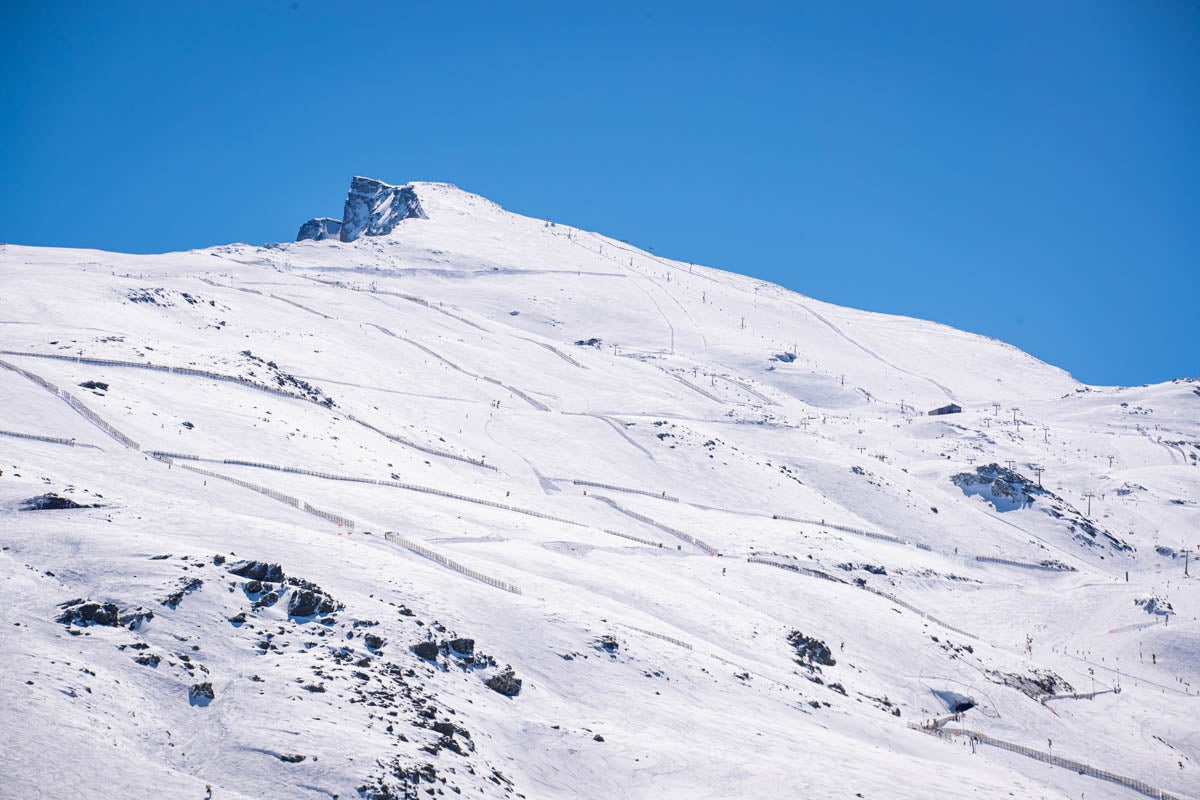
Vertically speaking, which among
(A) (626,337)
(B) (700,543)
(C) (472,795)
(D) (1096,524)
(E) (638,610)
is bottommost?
(C) (472,795)

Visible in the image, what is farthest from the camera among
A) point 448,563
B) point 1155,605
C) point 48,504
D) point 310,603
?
point 1155,605

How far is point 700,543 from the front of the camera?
60.7m

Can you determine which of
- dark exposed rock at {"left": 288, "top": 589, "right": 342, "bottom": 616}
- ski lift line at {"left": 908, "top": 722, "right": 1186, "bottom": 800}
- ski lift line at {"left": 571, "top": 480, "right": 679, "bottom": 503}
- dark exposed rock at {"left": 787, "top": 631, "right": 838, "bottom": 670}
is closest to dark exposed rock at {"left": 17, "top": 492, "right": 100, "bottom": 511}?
dark exposed rock at {"left": 288, "top": 589, "right": 342, "bottom": 616}

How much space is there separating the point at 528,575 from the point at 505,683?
37.5 feet

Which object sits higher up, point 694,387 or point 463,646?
point 694,387

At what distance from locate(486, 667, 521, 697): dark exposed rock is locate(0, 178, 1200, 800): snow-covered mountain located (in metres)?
0.18

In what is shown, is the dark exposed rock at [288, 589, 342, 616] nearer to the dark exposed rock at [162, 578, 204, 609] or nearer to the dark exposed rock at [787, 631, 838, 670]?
the dark exposed rock at [162, 578, 204, 609]

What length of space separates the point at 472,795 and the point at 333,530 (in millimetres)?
21370

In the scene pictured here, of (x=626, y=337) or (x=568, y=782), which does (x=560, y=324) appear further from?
(x=568, y=782)

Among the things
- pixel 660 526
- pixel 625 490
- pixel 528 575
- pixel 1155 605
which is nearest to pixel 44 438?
pixel 528 575

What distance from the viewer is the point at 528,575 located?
42625 mm

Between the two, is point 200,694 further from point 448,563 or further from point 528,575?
point 528,575

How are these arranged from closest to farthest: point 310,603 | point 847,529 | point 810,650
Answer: point 310,603
point 810,650
point 847,529

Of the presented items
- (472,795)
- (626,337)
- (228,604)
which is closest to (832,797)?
(472,795)
